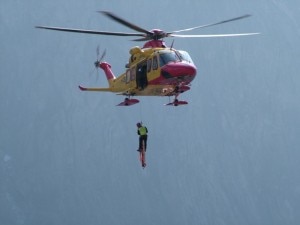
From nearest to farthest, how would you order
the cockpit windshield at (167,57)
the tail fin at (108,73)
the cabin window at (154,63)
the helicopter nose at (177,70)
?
1. the helicopter nose at (177,70)
2. the cockpit windshield at (167,57)
3. the cabin window at (154,63)
4. the tail fin at (108,73)

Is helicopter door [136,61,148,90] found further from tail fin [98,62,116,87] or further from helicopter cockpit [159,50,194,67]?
tail fin [98,62,116,87]

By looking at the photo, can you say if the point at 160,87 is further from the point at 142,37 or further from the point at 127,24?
the point at 127,24

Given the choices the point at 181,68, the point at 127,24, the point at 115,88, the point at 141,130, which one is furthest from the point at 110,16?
the point at 115,88

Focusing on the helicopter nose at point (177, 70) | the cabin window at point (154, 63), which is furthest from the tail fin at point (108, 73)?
the helicopter nose at point (177, 70)

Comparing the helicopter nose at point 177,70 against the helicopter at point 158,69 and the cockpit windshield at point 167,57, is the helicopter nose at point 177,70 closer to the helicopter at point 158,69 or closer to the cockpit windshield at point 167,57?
the helicopter at point 158,69

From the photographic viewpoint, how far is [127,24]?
124 feet

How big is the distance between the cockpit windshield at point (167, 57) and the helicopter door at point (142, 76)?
1580 millimetres

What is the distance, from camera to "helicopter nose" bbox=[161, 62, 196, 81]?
41000 mm

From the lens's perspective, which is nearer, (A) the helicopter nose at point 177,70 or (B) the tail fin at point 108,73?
(A) the helicopter nose at point 177,70

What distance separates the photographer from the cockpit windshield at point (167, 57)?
41719 millimetres

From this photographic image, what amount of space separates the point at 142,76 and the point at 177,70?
306 centimetres

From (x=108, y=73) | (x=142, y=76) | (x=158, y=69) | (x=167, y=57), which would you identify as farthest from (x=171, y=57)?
(x=108, y=73)

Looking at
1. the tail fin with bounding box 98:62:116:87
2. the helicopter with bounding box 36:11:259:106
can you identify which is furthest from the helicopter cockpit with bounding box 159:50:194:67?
the tail fin with bounding box 98:62:116:87

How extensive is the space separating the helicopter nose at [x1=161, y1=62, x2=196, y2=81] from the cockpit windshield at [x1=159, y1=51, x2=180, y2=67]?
14.9 inches
